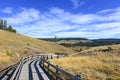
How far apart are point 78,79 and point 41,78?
7.41 m

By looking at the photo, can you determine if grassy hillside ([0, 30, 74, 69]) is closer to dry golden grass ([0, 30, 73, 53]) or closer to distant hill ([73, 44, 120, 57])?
dry golden grass ([0, 30, 73, 53])

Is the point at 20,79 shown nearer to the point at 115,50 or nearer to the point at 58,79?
the point at 58,79

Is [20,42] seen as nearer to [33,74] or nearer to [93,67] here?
[93,67]

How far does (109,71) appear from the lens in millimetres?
22500

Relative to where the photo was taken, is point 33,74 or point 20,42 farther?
point 20,42

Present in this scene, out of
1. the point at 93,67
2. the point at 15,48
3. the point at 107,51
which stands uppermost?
the point at 107,51

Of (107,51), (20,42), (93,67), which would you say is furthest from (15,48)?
(93,67)

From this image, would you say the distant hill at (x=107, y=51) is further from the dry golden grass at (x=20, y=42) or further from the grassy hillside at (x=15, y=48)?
the dry golden grass at (x=20, y=42)

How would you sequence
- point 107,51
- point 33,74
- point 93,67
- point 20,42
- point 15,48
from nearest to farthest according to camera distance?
point 33,74, point 93,67, point 107,51, point 15,48, point 20,42

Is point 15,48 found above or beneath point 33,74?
beneath

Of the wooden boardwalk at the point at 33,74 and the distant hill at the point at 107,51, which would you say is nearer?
the wooden boardwalk at the point at 33,74

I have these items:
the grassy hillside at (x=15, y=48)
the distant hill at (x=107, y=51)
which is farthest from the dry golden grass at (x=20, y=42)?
the distant hill at (x=107, y=51)

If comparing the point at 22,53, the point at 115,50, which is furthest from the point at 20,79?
the point at 22,53

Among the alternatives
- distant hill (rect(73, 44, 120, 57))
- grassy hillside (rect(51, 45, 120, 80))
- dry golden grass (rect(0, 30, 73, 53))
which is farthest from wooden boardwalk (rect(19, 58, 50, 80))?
dry golden grass (rect(0, 30, 73, 53))
